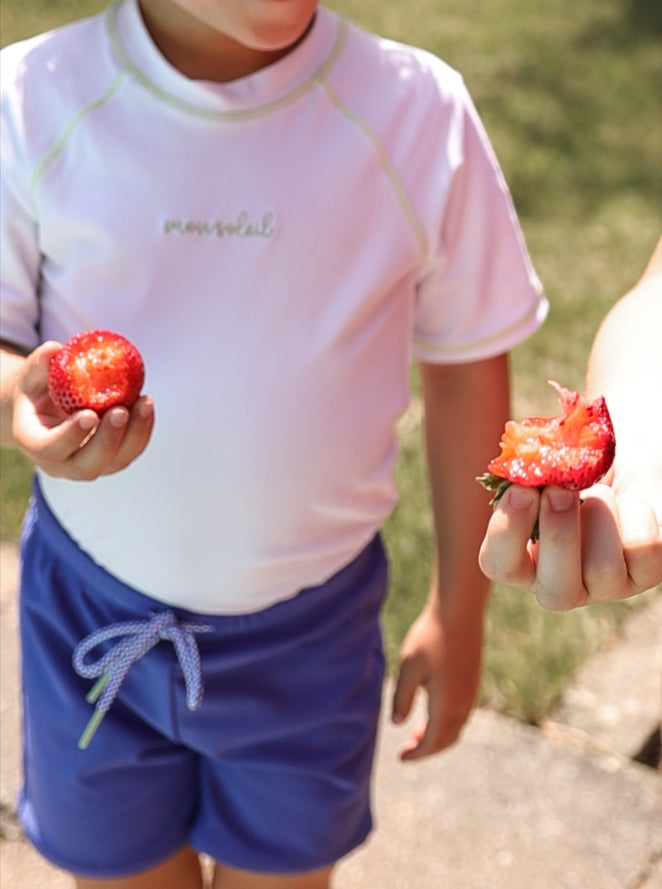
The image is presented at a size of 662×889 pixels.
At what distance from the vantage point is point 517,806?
2.49m

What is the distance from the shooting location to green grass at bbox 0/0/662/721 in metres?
2.90

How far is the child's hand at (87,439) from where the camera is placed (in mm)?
1415

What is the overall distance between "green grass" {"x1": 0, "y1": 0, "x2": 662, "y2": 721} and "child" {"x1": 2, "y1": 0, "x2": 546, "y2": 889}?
3.02 feet

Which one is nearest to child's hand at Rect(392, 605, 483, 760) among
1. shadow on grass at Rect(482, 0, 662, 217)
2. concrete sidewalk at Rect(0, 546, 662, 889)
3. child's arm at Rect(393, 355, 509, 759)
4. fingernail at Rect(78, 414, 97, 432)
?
child's arm at Rect(393, 355, 509, 759)

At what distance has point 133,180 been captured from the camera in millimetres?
1642

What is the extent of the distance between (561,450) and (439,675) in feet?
2.86

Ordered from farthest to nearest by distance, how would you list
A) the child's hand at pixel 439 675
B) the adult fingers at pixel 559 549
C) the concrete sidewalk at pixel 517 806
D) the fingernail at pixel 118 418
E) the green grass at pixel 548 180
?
1. the green grass at pixel 548 180
2. the concrete sidewalk at pixel 517 806
3. the child's hand at pixel 439 675
4. the fingernail at pixel 118 418
5. the adult fingers at pixel 559 549

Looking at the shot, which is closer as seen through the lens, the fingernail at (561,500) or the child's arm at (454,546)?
the fingernail at (561,500)

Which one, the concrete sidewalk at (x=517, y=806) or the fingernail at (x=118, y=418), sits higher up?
the fingernail at (x=118, y=418)

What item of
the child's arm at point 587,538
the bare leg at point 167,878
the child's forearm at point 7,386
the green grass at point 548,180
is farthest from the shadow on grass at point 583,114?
the child's arm at point 587,538

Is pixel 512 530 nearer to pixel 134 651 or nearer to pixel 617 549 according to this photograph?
pixel 617 549

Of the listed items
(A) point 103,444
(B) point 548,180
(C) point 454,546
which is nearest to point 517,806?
(C) point 454,546

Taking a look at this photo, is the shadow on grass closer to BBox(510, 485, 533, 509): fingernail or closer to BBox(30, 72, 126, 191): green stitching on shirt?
BBox(30, 72, 126, 191): green stitching on shirt

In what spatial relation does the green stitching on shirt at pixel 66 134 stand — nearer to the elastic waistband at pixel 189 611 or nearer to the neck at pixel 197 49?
the neck at pixel 197 49
